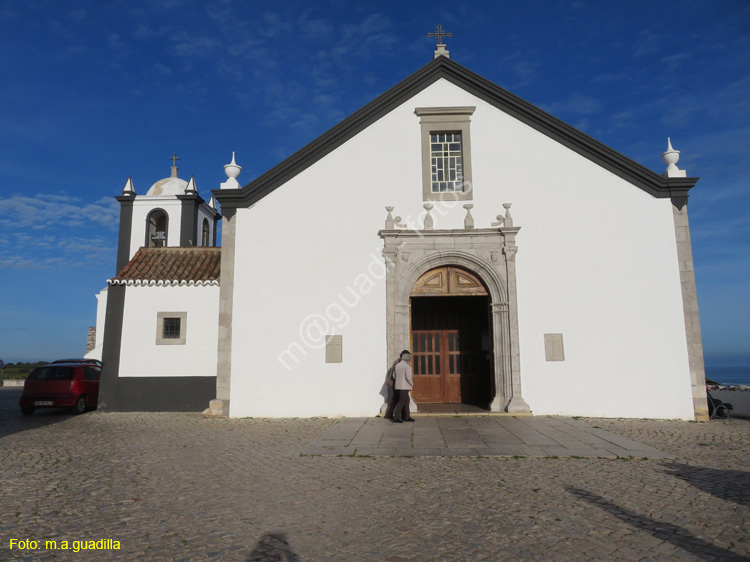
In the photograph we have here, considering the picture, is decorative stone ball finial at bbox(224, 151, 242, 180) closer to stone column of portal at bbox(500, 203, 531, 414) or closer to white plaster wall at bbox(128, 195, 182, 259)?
stone column of portal at bbox(500, 203, 531, 414)

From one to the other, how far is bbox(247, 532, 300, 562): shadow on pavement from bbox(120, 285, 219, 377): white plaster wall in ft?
30.7

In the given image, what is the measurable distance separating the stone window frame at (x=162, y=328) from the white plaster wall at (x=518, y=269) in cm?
261

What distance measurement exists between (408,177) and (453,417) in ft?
17.9

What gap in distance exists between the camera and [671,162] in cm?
1138

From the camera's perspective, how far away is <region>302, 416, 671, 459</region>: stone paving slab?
7.23 meters

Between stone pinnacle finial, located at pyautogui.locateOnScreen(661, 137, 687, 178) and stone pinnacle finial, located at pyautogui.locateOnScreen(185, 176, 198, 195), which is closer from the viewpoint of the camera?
stone pinnacle finial, located at pyautogui.locateOnScreen(661, 137, 687, 178)

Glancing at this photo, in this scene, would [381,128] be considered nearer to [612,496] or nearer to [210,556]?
[612,496]

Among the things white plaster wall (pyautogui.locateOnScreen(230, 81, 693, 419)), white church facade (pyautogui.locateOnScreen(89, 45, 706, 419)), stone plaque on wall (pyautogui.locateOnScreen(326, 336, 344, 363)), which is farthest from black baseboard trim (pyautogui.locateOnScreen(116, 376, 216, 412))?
stone plaque on wall (pyautogui.locateOnScreen(326, 336, 344, 363))

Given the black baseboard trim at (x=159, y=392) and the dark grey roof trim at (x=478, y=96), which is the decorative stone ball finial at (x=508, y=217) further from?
the black baseboard trim at (x=159, y=392)

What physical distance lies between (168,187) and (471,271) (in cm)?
1724

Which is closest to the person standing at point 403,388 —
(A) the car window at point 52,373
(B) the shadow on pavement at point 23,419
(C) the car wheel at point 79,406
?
(B) the shadow on pavement at point 23,419

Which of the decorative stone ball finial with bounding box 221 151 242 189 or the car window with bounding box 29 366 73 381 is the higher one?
the decorative stone ball finial with bounding box 221 151 242 189

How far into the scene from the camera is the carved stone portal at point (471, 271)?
10.8 metres

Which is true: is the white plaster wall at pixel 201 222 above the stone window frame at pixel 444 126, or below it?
above
